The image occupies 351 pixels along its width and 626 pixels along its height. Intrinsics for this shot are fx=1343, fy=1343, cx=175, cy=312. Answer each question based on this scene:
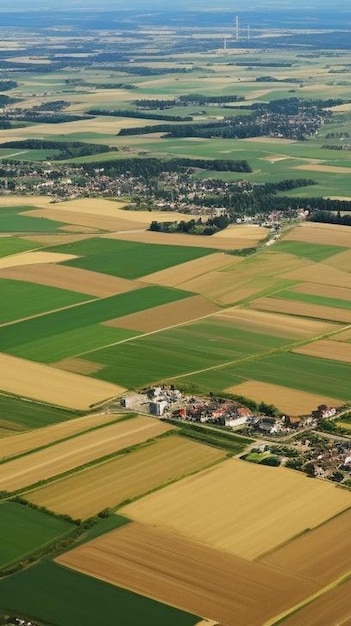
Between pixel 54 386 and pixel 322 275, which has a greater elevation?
pixel 54 386

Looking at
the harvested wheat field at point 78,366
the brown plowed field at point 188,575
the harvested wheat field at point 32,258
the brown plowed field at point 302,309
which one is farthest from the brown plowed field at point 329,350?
the harvested wheat field at point 32,258

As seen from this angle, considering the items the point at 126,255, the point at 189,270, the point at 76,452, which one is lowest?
the point at 126,255

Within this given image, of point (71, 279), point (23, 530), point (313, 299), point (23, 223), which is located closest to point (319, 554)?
point (23, 530)

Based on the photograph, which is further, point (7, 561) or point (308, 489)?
point (308, 489)

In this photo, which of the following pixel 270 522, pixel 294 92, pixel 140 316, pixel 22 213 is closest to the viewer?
pixel 270 522

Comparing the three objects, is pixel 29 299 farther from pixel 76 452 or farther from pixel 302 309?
pixel 76 452

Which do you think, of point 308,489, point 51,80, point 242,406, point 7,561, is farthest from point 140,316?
point 51,80

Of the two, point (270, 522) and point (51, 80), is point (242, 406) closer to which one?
point (270, 522)
